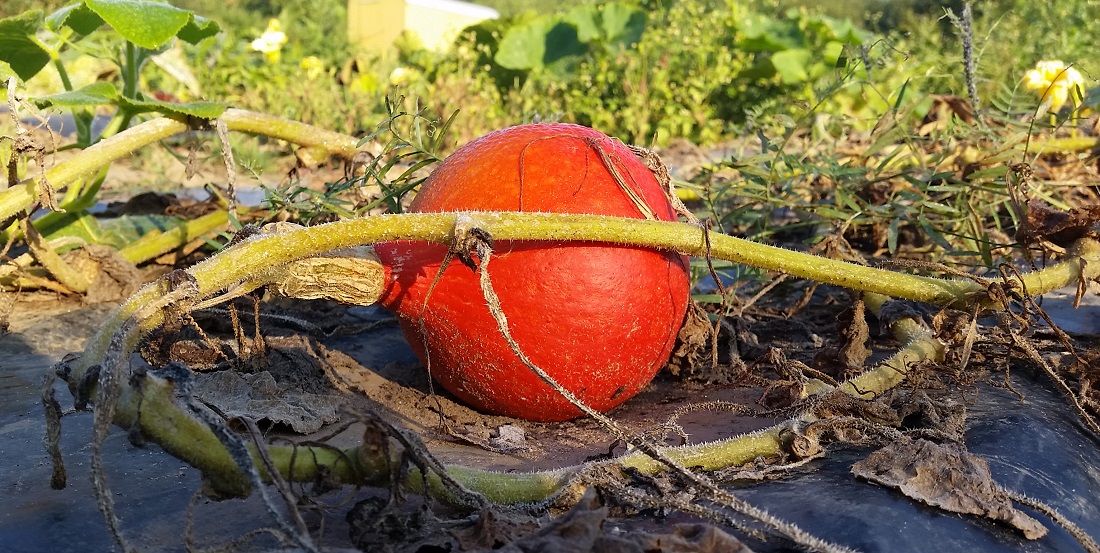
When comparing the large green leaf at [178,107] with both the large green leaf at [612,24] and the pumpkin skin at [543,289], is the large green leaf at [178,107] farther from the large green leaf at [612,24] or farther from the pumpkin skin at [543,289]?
the large green leaf at [612,24]

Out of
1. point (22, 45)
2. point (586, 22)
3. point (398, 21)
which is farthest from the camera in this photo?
point (398, 21)

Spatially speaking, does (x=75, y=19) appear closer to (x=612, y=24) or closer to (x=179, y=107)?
(x=179, y=107)

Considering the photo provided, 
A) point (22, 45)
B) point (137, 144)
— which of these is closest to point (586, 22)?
point (22, 45)

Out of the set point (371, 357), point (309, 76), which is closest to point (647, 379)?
point (371, 357)

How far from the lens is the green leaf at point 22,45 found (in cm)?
247

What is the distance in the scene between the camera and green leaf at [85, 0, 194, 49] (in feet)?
7.34

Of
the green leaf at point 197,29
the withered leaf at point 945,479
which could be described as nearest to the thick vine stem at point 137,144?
the green leaf at point 197,29

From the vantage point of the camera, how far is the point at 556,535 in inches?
45.4

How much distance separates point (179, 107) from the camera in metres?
2.49

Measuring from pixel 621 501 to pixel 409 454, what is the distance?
0.37 meters

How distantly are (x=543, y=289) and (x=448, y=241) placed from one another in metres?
0.29

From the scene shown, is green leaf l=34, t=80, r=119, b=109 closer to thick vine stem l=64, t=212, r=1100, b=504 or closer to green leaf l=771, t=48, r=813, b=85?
thick vine stem l=64, t=212, r=1100, b=504

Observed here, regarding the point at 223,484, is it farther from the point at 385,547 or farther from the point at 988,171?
the point at 988,171

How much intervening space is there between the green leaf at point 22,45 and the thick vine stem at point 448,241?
1.46 metres
